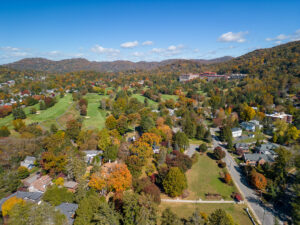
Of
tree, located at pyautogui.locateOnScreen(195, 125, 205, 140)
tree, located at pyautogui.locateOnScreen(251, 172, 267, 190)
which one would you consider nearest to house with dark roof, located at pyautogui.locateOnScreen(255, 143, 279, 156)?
tree, located at pyautogui.locateOnScreen(251, 172, 267, 190)

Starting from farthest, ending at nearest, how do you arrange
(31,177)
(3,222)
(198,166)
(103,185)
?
(198,166), (31,177), (103,185), (3,222)

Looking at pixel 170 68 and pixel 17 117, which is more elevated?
pixel 170 68

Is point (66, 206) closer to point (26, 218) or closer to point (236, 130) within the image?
point (26, 218)

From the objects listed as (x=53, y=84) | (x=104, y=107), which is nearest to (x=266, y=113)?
(x=104, y=107)

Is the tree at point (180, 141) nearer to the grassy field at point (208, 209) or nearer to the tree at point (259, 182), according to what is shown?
the tree at point (259, 182)

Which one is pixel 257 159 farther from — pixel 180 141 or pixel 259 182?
pixel 180 141

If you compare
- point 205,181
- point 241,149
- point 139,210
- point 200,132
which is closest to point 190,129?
point 200,132

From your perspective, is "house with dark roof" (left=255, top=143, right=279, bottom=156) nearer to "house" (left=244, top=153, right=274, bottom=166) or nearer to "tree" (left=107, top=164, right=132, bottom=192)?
"house" (left=244, top=153, right=274, bottom=166)
